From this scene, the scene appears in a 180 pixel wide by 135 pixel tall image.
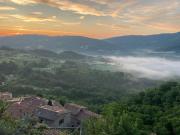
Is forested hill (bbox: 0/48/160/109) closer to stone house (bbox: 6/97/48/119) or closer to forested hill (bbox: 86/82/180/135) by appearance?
stone house (bbox: 6/97/48/119)

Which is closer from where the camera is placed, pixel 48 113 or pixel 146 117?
pixel 146 117

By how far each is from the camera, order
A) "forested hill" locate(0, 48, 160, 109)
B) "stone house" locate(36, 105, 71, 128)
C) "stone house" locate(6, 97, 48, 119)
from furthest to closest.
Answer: "forested hill" locate(0, 48, 160, 109), "stone house" locate(6, 97, 48, 119), "stone house" locate(36, 105, 71, 128)

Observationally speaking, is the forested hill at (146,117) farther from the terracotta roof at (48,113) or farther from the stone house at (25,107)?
the stone house at (25,107)

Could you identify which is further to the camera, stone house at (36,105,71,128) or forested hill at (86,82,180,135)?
stone house at (36,105,71,128)

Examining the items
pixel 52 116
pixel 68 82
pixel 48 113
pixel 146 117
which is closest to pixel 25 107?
pixel 48 113

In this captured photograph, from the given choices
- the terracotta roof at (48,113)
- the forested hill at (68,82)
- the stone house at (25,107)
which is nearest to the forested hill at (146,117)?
the terracotta roof at (48,113)

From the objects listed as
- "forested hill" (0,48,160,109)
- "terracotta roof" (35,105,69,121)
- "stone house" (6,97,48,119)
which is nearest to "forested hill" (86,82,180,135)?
"terracotta roof" (35,105,69,121)

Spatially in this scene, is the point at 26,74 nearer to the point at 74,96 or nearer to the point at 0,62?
the point at 0,62

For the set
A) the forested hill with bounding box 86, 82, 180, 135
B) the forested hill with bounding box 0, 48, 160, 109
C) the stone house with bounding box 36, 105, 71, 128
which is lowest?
the forested hill with bounding box 0, 48, 160, 109

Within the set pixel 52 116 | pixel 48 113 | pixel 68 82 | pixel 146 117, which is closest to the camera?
pixel 146 117

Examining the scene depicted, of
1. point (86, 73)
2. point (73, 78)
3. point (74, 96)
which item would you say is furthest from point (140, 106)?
point (86, 73)

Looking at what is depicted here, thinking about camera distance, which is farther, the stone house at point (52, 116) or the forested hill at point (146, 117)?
the stone house at point (52, 116)

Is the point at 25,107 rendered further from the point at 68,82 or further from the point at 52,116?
the point at 68,82
